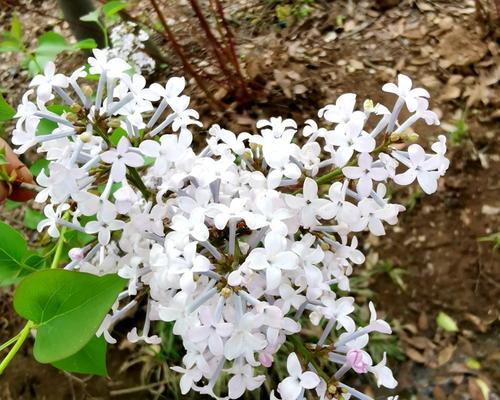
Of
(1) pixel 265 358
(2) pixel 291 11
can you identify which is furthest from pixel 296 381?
(2) pixel 291 11

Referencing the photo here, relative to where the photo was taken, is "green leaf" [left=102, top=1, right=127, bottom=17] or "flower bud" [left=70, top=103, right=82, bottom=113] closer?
"flower bud" [left=70, top=103, right=82, bottom=113]

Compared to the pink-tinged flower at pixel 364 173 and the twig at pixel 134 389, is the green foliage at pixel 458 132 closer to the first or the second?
the twig at pixel 134 389

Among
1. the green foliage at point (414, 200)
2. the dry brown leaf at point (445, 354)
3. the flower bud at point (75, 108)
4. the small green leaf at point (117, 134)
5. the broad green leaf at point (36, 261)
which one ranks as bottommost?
the dry brown leaf at point (445, 354)

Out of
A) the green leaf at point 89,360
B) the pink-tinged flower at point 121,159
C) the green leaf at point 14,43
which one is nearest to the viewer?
the pink-tinged flower at point 121,159

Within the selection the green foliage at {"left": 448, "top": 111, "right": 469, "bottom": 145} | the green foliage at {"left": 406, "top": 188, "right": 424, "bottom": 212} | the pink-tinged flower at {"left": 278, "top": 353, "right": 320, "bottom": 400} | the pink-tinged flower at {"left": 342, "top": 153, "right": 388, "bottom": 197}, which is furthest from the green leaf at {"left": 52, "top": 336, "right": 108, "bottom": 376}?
the green foliage at {"left": 448, "top": 111, "right": 469, "bottom": 145}

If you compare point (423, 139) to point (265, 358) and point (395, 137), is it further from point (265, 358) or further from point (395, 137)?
point (265, 358)

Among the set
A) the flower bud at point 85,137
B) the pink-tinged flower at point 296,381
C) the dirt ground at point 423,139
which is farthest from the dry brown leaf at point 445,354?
the flower bud at point 85,137

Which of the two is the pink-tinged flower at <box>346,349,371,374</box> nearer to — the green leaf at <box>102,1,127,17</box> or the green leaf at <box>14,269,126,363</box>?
the green leaf at <box>14,269,126,363</box>
